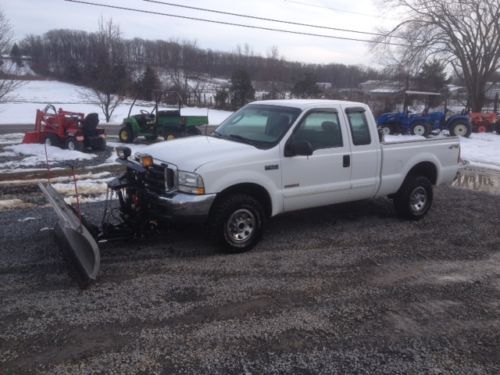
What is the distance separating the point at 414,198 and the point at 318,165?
225 cm

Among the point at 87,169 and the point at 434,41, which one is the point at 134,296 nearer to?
the point at 87,169

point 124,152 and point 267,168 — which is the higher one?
point 124,152

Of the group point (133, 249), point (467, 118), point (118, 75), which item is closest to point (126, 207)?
point (133, 249)

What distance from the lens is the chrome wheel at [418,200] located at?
7.27 meters

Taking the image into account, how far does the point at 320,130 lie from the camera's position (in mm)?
6141

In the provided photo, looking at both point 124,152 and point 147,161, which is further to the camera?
point 124,152

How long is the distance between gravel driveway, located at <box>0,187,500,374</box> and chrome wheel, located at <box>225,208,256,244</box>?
0.24 m

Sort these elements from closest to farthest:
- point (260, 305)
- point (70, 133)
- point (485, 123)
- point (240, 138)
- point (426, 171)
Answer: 1. point (260, 305)
2. point (240, 138)
3. point (426, 171)
4. point (70, 133)
5. point (485, 123)

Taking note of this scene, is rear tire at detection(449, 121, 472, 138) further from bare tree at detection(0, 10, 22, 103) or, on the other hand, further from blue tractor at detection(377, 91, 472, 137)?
bare tree at detection(0, 10, 22, 103)

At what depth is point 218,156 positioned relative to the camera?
5.31 meters

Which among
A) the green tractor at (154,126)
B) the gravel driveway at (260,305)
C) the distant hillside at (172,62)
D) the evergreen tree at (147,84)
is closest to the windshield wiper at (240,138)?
the gravel driveway at (260,305)

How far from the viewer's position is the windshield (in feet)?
19.3

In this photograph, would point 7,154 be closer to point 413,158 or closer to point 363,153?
point 363,153

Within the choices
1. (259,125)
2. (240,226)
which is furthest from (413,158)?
(240,226)
